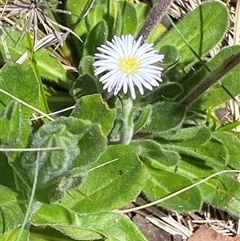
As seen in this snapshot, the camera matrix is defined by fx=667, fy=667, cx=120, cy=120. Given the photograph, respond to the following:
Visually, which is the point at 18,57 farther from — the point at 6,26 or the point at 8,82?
the point at 8,82

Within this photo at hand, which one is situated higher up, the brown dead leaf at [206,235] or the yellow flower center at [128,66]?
the yellow flower center at [128,66]

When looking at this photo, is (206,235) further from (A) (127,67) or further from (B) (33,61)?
(B) (33,61)

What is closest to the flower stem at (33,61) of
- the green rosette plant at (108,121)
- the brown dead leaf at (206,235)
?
the green rosette plant at (108,121)

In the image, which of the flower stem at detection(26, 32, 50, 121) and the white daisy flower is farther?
the flower stem at detection(26, 32, 50, 121)

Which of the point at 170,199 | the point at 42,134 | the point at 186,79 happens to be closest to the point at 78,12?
the point at 186,79

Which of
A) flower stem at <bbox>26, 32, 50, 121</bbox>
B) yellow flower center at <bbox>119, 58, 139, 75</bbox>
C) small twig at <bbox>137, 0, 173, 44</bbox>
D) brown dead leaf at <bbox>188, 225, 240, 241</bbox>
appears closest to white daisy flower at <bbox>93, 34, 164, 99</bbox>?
yellow flower center at <bbox>119, 58, 139, 75</bbox>

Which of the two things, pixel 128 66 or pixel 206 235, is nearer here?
pixel 128 66

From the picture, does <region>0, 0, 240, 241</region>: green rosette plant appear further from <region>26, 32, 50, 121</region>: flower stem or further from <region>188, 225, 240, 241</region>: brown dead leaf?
<region>188, 225, 240, 241</region>: brown dead leaf

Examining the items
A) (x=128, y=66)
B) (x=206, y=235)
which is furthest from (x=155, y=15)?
(x=206, y=235)

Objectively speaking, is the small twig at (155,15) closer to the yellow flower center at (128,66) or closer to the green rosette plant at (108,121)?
the green rosette plant at (108,121)
